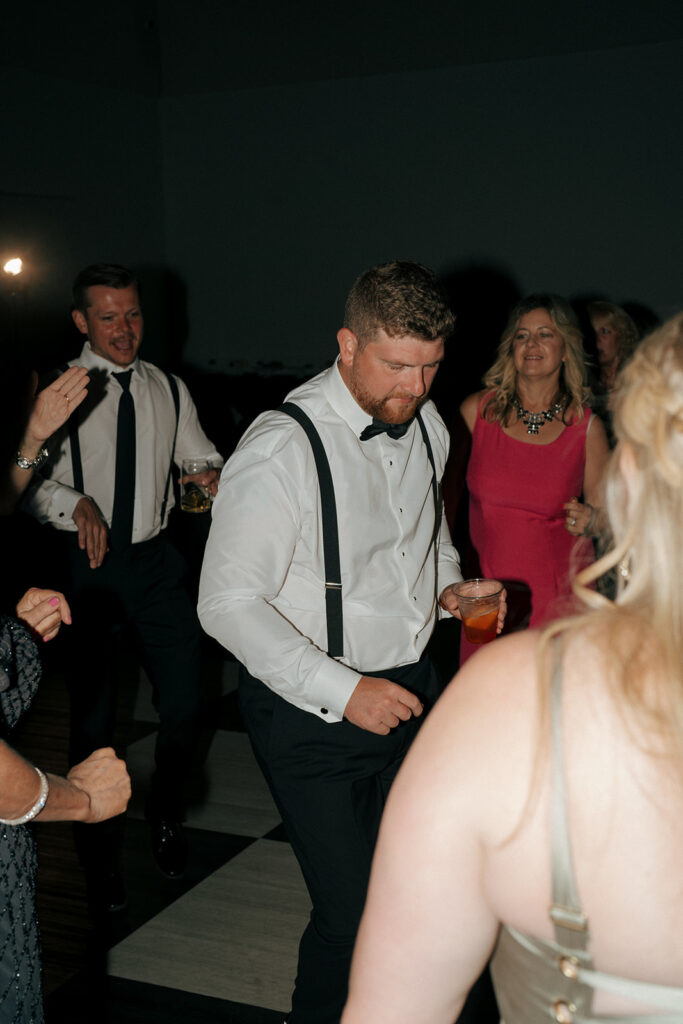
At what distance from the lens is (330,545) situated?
74.6 inches

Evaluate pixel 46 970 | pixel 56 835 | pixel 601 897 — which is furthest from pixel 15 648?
pixel 56 835

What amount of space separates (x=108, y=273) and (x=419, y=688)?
1719mm

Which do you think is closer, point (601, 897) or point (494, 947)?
point (601, 897)

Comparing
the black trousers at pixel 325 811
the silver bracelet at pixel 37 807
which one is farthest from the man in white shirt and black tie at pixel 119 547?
the silver bracelet at pixel 37 807

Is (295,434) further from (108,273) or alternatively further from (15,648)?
(108,273)

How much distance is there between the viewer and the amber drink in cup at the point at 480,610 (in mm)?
2109

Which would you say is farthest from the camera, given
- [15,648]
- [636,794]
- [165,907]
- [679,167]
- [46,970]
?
[679,167]

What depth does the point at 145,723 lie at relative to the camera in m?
3.98

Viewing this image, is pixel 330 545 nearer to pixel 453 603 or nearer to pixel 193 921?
pixel 453 603

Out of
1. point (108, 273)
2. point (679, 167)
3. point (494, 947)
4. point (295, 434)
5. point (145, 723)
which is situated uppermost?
point (679, 167)

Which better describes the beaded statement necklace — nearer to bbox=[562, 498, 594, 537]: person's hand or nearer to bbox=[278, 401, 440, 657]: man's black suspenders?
bbox=[562, 498, 594, 537]: person's hand

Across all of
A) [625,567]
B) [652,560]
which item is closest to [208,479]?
[625,567]

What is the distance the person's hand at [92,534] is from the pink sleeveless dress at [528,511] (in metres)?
1.13

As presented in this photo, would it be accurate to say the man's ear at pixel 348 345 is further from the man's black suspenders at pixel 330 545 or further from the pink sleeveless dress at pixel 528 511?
the pink sleeveless dress at pixel 528 511
